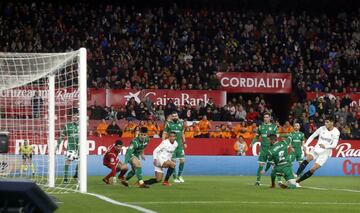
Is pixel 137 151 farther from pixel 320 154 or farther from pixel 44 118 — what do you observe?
pixel 320 154

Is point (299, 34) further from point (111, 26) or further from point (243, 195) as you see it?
point (243, 195)

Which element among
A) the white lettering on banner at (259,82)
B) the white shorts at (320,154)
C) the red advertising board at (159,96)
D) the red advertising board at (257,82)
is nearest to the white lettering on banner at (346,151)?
the red advertising board at (257,82)

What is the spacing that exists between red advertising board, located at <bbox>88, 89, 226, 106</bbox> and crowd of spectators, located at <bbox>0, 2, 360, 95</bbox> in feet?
1.45

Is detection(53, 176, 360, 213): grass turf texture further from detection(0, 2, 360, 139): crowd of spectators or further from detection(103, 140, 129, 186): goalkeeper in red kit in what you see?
detection(0, 2, 360, 139): crowd of spectators

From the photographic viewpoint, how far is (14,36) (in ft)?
100

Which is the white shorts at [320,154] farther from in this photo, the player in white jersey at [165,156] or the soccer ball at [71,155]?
the soccer ball at [71,155]

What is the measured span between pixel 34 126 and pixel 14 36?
1057cm

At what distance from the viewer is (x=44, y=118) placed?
20047 mm

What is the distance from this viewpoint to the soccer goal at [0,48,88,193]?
1517cm

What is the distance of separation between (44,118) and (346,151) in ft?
42.9

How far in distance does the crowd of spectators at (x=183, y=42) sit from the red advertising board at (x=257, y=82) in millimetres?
688

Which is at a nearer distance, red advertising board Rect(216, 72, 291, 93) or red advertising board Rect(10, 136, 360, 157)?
red advertising board Rect(10, 136, 360, 157)

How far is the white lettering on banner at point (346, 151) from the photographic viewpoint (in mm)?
28344

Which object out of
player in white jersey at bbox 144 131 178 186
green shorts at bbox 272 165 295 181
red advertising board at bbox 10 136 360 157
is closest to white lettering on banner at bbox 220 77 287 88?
red advertising board at bbox 10 136 360 157
